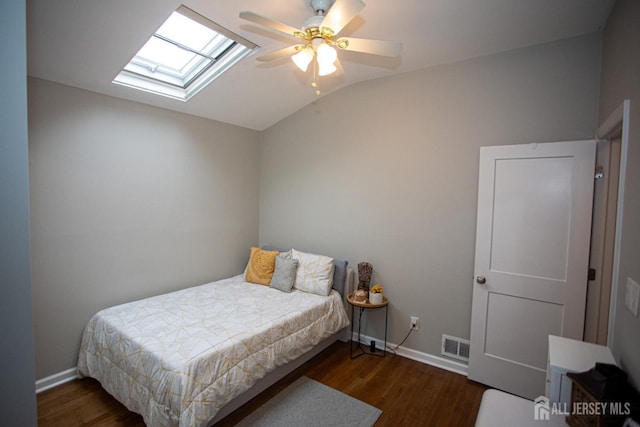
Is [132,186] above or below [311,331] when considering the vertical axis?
above

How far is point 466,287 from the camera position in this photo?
2.73 metres

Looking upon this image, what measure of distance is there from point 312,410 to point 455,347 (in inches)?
57.3

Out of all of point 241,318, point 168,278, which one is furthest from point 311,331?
point 168,278

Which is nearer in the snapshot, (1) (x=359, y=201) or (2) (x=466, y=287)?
(2) (x=466, y=287)

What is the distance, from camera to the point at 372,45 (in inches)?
71.0

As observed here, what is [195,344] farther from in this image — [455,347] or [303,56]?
[455,347]

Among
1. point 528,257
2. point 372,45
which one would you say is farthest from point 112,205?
point 528,257

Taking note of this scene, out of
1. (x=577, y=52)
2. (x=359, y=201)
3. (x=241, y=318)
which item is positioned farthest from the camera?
(x=359, y=201)

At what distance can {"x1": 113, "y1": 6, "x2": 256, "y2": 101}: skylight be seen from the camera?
2.40 metres

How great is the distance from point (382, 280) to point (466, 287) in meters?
0.82

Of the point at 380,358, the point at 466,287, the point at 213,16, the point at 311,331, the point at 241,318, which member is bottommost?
the point at 380,358

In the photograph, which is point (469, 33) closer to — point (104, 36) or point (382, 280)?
point (382, 280)

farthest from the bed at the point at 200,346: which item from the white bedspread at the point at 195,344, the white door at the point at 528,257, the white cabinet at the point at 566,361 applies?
the white cabinet at the point at 566,361

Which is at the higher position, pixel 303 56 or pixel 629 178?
pixel 303 56
